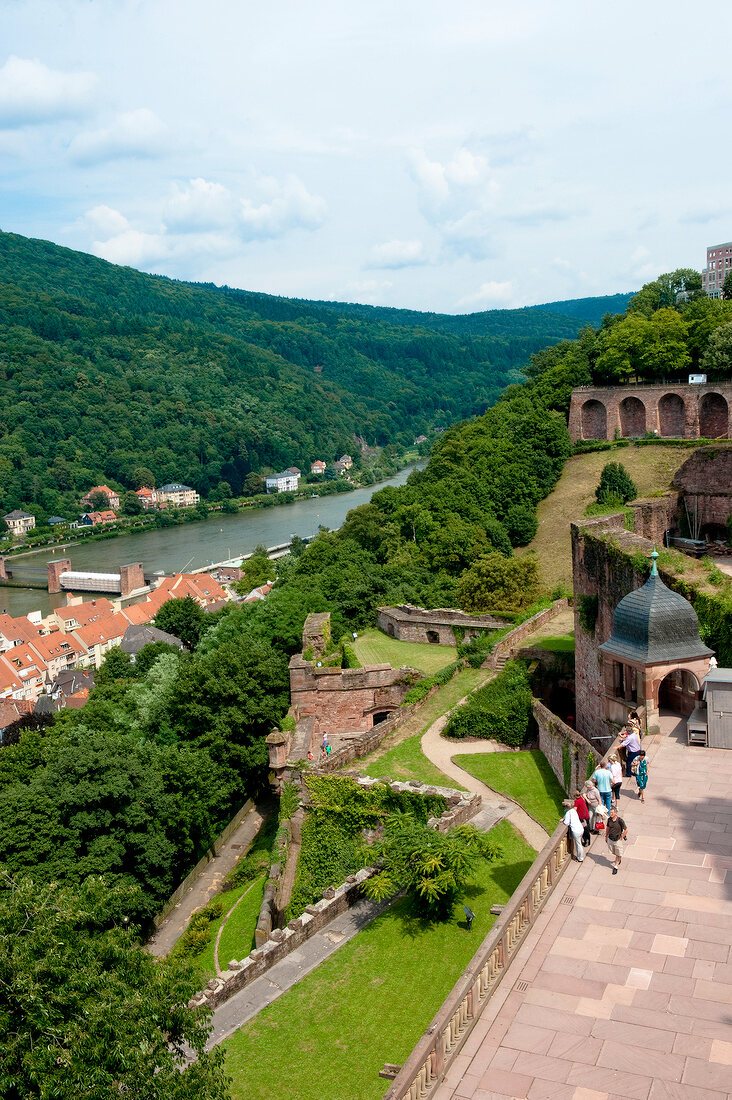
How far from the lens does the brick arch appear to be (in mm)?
67875

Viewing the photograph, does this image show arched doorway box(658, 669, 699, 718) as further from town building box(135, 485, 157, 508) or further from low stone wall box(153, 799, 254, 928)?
town building box(135, 485, 157, 508)

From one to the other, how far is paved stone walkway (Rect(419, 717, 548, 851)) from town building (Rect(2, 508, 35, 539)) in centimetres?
13176

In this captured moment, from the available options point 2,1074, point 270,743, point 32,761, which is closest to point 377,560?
point 32,761

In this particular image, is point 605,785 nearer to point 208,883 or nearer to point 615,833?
point 615,833

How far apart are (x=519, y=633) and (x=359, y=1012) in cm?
1869

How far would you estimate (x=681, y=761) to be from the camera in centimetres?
1523

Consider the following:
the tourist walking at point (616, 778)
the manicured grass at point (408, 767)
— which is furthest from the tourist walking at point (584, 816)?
the manicured grass at point (408, 767)

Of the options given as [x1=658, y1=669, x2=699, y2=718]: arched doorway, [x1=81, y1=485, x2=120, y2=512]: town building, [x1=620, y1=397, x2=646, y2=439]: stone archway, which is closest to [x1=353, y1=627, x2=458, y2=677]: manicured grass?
[x1=658, y1=669, x2=699, y2=718]: arched doorway

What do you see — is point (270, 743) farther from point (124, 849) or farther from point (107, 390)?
point (107, 390)

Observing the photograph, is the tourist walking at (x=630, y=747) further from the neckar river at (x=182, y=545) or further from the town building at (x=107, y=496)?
the town building at (x=107, y=496)

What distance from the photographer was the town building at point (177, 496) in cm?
16569

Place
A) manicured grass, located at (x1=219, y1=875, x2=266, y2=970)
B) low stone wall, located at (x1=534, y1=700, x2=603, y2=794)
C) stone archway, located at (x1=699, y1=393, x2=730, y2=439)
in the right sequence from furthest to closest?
stone archway, located at (x1=699, y1=393, x2=730, y2=439)
manicured grass, located at (x1=219, y1=875, x2=266, y2=970)
low stone wall, located at (x1=534, y1=700, x2=603, y2=794)

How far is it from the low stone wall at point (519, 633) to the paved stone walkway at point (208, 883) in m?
10.1

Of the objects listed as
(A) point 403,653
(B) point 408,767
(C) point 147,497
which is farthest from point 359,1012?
(C) point 147,497
